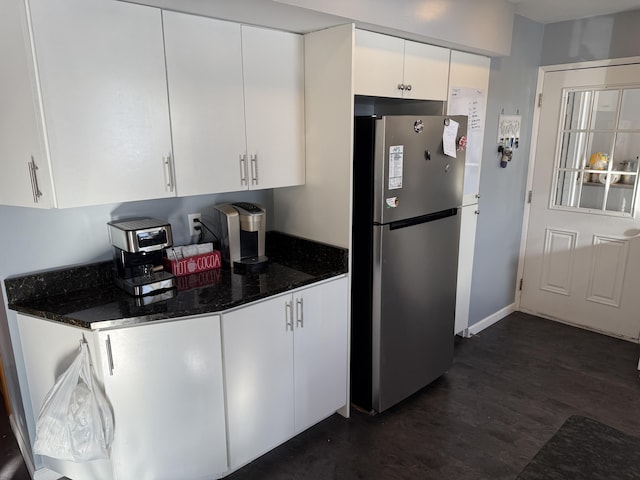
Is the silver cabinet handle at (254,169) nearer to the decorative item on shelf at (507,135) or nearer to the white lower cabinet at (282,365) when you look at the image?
the white lower cabinet at (282,365)

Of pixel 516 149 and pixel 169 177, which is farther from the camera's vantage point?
pixel 516 149

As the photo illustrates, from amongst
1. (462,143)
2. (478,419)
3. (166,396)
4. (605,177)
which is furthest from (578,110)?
(166,396)

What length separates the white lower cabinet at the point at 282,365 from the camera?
1.89 metres

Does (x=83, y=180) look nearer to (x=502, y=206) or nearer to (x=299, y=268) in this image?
(x=299, y=268)

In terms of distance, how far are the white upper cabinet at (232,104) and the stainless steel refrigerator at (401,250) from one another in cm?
38

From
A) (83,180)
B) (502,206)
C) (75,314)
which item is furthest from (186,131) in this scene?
(502,206)

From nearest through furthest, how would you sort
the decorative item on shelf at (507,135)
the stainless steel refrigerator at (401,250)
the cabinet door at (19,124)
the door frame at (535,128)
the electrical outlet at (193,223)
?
the cabinet door at (19,124)
the stainless steel refrigerator at (401,250)
the electrical outlet at (193,223)
the door frame at (535,128)
the decorative item on shelf at (507,135)

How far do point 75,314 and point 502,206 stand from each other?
300 cm

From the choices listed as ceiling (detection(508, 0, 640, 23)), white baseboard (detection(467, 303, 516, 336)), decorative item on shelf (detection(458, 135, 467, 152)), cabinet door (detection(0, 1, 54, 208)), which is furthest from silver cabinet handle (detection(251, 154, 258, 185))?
white baseboard (detection(467, 303, 516, 336))

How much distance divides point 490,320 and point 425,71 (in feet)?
7.05

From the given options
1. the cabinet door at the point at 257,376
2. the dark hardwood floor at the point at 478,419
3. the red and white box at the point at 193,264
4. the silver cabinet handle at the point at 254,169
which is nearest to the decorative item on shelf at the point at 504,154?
the dark hardwood floor at the point at 478,419

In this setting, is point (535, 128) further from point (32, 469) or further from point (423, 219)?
point (32, 469)

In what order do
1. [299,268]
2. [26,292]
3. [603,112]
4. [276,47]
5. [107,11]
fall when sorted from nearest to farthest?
1. [107,11]
2. [26,292]
3. [276,47]
4. [299,268]
5. [603,112]

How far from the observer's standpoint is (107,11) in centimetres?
159
